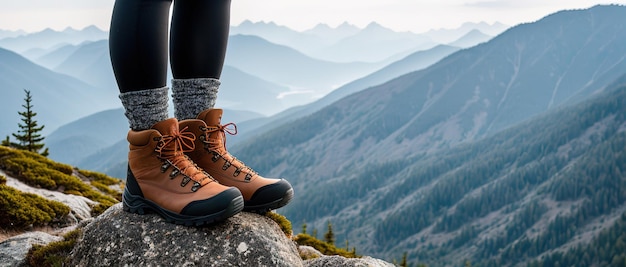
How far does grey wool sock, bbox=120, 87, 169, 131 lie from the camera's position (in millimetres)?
4438

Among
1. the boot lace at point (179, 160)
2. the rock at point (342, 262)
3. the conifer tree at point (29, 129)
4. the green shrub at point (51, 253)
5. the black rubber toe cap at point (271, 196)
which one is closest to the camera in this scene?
the boot lace at point (179, 160)

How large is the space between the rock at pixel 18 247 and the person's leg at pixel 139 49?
2.41m

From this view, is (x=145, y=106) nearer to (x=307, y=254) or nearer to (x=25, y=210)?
(x=307, y=254)

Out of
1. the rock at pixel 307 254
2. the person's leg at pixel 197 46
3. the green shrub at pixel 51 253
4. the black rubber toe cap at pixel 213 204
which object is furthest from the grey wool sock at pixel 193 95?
the rock at pixel 307 254

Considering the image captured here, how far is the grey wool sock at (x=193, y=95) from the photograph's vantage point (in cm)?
495

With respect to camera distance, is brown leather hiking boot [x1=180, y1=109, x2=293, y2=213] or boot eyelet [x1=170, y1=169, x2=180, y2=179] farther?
brown leather hiking boot [x1=180, y1=109, x2=293, y2=213]

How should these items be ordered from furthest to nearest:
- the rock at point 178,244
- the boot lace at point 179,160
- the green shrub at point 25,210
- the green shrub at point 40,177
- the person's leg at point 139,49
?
the green shrub at point 40,177 < the green shrub at point 25,210 < the boot lace at point 179,160 < the rock at point 178,244 < the person's leg at point 139,49

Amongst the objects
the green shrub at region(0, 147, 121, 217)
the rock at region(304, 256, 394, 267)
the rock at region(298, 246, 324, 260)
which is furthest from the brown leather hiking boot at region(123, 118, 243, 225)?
the green shrub at region(0, 147, 121, 217)

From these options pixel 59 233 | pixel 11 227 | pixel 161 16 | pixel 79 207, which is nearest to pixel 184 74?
pixel 161 16

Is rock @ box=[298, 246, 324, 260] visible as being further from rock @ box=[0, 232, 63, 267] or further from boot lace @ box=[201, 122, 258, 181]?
rock @ box=[0, 232, 63, 267]

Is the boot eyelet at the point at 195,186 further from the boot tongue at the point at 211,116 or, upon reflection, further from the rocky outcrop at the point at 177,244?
the boot tongue at the point at 211,116

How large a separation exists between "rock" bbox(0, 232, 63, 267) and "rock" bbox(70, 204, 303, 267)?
85 centimetres

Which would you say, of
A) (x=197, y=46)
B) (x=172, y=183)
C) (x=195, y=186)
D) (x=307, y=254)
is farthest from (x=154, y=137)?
(x=307, y=254)

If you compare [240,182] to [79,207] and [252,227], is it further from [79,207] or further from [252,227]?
[79,207]
